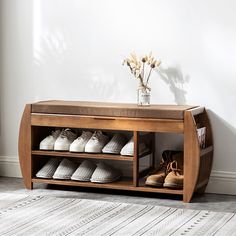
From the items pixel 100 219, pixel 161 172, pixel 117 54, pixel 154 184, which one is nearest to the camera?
pixel 100 219

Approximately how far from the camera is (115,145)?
15.2ft

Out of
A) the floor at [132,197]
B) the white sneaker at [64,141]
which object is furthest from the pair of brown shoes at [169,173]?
the white sneaker at [64,141]

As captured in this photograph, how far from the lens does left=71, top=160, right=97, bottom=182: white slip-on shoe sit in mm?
4695

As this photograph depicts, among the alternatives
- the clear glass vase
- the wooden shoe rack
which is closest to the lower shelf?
the wooden shoe rack

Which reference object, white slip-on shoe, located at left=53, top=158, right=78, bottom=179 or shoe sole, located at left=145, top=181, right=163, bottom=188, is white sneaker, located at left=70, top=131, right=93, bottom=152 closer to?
white slip-on shoe, located at left=53, top=158, right=78, bottom=179

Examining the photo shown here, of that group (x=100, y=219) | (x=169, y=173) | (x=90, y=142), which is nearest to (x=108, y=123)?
(x=90, y=142)

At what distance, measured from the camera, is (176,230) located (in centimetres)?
372

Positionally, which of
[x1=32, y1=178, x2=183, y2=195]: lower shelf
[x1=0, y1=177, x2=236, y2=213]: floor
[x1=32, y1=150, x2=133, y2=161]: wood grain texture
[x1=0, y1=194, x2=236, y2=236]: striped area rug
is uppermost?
[x1=32, y1=150, x2=133, y2=161]: wood grain texture

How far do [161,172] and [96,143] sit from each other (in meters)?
0.50

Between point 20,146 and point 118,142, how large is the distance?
74cm

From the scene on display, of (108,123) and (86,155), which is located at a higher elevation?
(108,123)

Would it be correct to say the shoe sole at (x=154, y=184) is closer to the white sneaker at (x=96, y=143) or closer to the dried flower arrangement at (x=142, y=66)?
the white sneaker at (x=96, y=143)

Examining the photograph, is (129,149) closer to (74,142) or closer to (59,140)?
(74,142)

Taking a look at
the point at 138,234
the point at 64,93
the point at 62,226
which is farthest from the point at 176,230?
the point at 64,93
